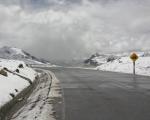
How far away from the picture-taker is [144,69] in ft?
120

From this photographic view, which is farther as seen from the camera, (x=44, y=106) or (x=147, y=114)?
(x=44, y=106)

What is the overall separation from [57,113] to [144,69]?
30.4 meters

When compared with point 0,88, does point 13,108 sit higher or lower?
lower

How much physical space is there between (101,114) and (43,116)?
178 centimetres

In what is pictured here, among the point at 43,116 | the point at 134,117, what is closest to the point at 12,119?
the point at 43,116

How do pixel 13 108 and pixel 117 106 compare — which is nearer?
pixel 117 106

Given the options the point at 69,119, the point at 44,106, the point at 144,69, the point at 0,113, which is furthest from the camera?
the point at 144,69

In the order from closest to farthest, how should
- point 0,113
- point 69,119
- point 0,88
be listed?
→ point 69,119
point 0,113
point 0,88

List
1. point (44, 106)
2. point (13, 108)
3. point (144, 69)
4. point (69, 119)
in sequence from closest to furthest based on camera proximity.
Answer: point (69, 119)
point (44, 106)
point (13, 108)
point (144, 69)

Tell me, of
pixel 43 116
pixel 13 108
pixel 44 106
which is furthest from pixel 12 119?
pixel 13 108

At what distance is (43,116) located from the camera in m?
7.62

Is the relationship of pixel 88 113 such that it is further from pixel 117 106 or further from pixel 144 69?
pixel 144 69

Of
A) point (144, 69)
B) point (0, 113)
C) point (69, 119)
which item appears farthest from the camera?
point (144, 69)

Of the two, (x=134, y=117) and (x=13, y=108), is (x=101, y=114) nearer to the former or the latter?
(x=134, y=117)
